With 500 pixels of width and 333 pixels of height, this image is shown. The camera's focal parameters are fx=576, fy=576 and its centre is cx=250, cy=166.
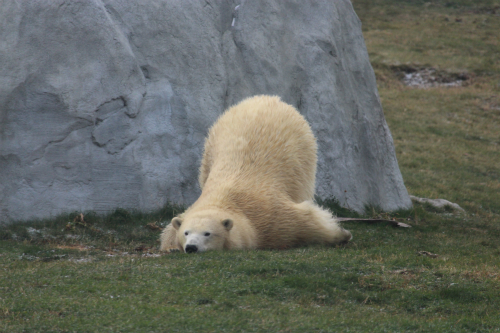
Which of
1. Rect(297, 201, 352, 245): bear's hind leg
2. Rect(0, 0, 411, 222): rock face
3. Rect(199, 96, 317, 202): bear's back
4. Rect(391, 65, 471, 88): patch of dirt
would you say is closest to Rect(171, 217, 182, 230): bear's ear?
Rect(199, 96, 317, 202): bear's back

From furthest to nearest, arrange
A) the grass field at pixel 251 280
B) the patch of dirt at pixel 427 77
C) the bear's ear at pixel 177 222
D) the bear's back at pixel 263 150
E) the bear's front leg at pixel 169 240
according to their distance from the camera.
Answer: the patch of dirt at pixel 427 77
the bear's back at pixel 263 150
the bear's front leg at pixel 169 240
the bear's ear at pixel 177 222
the grass field at pixel 251 280

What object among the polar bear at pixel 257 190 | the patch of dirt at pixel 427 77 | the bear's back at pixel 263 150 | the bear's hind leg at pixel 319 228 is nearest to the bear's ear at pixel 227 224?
the polar bear at pixel 257 190

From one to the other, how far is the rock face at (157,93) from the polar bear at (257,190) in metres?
1.82

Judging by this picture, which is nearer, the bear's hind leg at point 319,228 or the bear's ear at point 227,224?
the bear's ear at point 227,224

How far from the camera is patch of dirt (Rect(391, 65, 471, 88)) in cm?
3291

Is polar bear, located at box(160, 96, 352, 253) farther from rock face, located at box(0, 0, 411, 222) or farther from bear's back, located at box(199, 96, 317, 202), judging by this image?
rock face, located at box(0, 0, 411, 222)

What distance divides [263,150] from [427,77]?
84.5 feet

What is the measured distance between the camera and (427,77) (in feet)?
110

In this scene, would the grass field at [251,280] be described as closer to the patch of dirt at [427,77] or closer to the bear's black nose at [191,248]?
the bear's black nose at [191,248]

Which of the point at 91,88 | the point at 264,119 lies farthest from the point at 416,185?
the point at 91,88

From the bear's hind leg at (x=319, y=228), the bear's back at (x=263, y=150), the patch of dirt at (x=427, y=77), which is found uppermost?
the patch of dirt at (x=427, y=77)

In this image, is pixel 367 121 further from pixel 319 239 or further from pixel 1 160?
pixel 1 160

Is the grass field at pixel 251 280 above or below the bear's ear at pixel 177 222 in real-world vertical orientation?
below

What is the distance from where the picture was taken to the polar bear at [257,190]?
8.99 meters
